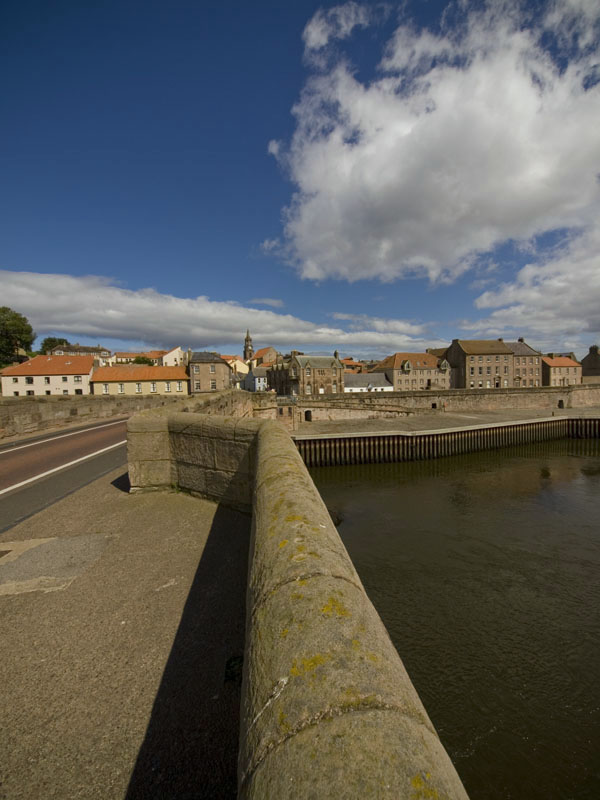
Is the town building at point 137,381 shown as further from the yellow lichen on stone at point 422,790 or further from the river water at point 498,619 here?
the yellow lichen on stone at point 422,790

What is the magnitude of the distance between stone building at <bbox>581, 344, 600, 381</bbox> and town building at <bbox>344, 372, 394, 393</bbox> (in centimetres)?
5005

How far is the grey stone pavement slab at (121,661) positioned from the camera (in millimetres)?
1765

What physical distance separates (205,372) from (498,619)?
51.7 m

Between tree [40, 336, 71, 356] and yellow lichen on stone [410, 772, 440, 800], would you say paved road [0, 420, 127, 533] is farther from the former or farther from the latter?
tree [40, 336, 71, 356]

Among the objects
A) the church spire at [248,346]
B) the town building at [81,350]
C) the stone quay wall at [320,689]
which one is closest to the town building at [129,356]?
the town building at [81,350]

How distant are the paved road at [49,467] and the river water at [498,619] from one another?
7677mm

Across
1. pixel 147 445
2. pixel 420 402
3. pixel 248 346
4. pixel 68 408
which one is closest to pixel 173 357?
pixel 248 346

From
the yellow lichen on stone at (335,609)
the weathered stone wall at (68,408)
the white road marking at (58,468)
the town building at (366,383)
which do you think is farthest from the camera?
the town building at (366,383)

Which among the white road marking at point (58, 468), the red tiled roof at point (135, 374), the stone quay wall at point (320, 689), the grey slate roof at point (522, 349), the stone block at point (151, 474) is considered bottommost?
the white road marking at point (58, 468)

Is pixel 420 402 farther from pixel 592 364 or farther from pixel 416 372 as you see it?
pixel 592 364

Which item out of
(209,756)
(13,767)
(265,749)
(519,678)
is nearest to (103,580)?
(13,767)

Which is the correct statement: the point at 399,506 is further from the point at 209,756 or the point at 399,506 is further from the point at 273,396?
the point at 273,396

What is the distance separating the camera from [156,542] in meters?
4.22

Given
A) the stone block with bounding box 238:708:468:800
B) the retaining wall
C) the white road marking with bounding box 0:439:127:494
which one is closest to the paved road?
the white road marking with bounding box 0:439:127:494
